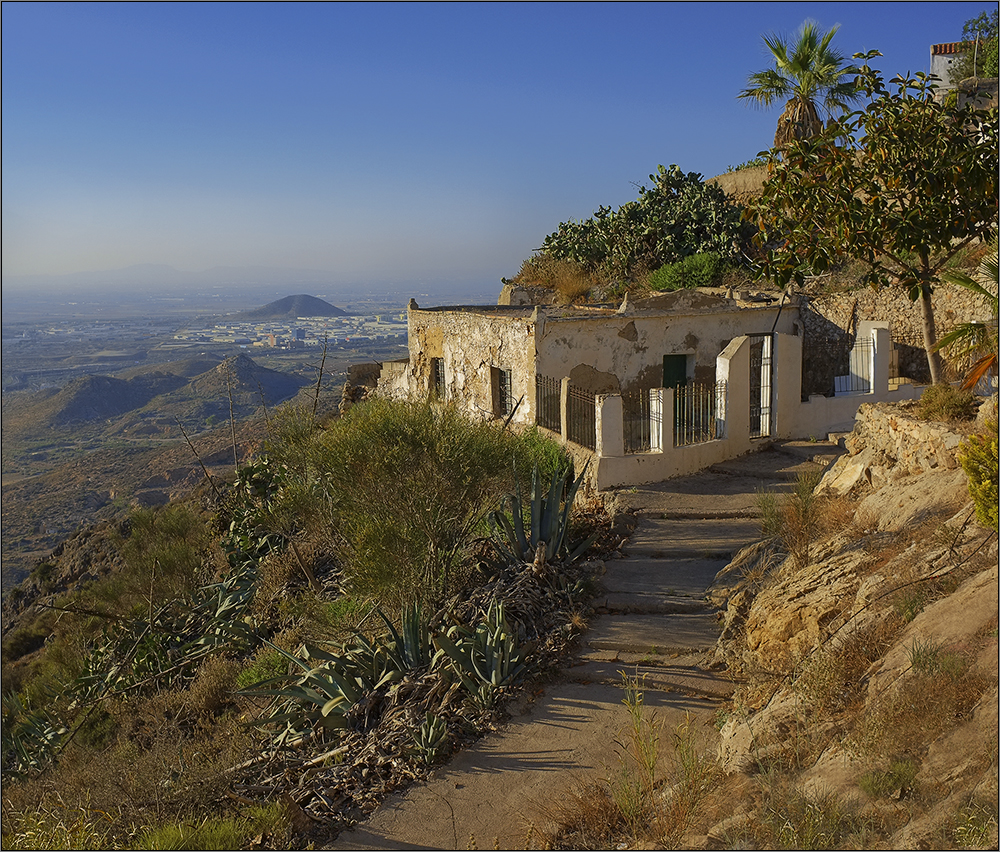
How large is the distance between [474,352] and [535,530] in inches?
326

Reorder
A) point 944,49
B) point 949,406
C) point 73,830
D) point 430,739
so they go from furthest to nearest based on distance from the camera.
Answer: point 944,49
point 949,406
point 430,739
point 73,830

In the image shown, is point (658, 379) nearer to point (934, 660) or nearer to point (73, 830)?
point (934, 660)

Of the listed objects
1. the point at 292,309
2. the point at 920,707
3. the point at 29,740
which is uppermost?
the point at 292,309

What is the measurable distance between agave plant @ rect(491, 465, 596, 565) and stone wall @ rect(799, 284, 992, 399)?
10.8 m

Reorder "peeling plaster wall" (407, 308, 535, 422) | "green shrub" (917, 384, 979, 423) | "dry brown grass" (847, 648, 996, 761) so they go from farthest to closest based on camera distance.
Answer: "peeling plaster wall" (407, 308, 535, 422), "green shrub" (917, 384, 979, 423), "dry brown grass" (847, 648, 996, 761)

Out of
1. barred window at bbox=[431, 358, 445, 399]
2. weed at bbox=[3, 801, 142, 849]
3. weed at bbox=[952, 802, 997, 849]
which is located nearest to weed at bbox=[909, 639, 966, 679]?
weed at bbox=[952, 802, 997, 849]

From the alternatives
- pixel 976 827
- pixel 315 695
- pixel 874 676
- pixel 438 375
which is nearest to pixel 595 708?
pixel 874 676

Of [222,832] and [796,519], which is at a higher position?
[796,519]

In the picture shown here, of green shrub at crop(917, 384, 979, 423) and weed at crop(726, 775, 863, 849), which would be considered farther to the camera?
green shrub at crop(917, 384, 979, 423)

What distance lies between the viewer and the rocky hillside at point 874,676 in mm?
4082

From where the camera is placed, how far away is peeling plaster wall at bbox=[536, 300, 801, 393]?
14.9 metres

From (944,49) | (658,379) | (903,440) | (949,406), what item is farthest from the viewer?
(944,49)

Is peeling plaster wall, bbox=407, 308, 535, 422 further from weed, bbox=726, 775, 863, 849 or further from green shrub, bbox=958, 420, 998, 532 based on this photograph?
weed, bbox=726, 775, 863, 849

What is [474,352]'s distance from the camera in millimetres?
17297
